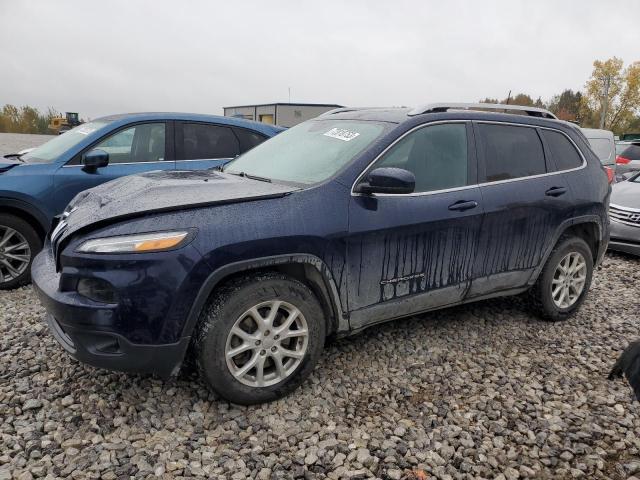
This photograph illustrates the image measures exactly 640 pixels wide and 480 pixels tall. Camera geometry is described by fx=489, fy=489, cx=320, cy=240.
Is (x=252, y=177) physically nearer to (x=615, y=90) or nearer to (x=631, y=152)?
(x=631, y=152)

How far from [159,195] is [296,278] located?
3.07 feet

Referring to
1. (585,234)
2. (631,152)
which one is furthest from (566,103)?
(585,234)

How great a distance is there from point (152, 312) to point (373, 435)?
1.37 meters

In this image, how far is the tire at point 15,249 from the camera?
456 cm

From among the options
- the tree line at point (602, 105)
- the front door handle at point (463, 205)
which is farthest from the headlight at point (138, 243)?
the tree line at point (602, 105)

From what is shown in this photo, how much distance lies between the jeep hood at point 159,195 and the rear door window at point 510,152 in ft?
5.36

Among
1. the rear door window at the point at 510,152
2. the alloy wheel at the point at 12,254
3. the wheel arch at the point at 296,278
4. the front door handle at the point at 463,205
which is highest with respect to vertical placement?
the rear door window at the point at 510,152

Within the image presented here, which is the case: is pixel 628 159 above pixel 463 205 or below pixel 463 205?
→ above

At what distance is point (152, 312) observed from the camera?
2498 millimetres

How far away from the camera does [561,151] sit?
4172mm

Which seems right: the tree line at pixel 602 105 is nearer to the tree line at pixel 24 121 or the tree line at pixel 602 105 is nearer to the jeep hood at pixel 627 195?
the tree line at pixel 24 121

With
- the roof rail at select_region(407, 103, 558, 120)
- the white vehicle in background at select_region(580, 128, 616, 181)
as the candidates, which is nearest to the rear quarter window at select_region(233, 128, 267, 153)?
the roof rail at select_region(407, 103, 558, 120)

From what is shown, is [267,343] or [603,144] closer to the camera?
[267,343]

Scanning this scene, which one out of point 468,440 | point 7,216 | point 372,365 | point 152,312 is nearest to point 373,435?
point 468,440
